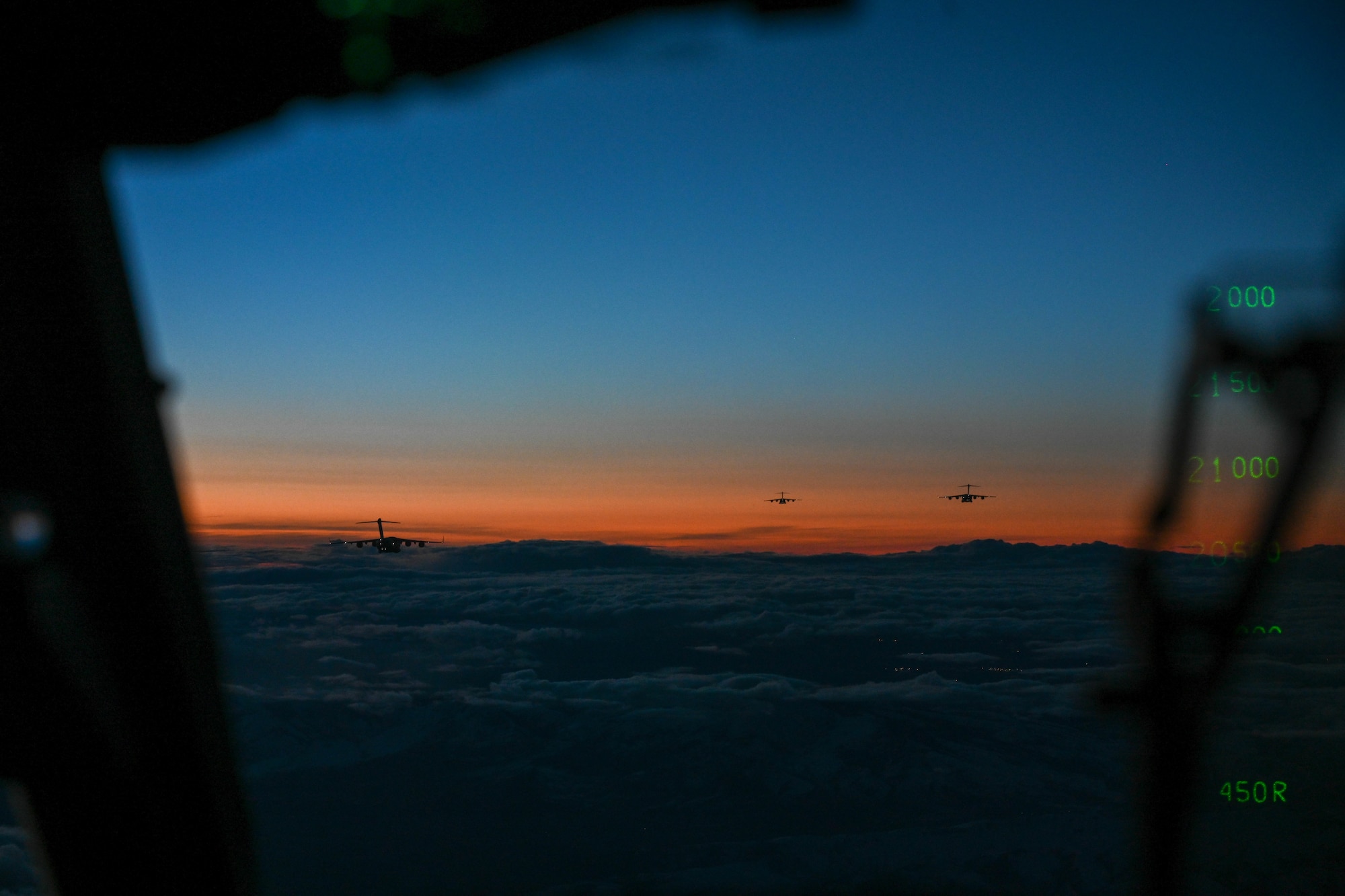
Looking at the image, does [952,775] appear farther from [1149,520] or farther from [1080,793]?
[1149,520]

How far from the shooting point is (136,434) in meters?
2.68

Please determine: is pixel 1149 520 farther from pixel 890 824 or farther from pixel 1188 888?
pixel 890 824

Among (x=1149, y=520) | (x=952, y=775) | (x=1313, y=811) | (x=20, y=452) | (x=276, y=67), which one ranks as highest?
(x=276, y=67)

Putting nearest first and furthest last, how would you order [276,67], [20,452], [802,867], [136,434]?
[276,67]
[20,452]
[136,434]
[802,867]

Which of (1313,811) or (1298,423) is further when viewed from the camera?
(1313,811)

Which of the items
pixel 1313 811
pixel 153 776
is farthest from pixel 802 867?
pixel 153 776

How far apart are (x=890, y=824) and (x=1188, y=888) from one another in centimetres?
18588

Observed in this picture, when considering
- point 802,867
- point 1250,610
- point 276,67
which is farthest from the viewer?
point 802,867

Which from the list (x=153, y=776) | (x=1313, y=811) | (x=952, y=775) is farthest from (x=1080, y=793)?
(x=153, y=776)

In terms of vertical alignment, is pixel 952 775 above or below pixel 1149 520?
below

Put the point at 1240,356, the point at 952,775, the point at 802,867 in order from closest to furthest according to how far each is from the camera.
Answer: the point at 1240,356, the point at 802,867, the point at 952,775

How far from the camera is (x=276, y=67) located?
1672mm

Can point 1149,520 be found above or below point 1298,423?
below

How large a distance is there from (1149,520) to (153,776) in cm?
308
